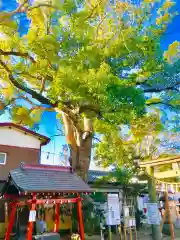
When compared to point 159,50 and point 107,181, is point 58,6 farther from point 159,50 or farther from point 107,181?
point 107,181

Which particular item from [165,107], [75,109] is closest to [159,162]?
[165,107]

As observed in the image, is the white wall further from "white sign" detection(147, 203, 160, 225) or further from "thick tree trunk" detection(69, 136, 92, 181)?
"white sign" detection(147, 203, 160, 225)

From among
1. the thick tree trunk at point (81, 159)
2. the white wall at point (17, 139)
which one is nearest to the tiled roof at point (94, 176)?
the thick tree trunk at point (81, 159)

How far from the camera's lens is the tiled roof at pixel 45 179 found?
8.63 m

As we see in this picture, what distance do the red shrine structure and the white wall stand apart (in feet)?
14.8

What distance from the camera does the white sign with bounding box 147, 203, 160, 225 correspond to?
30.1ft

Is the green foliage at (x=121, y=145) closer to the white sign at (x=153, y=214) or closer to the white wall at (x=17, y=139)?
the white wall at (x=17, y=139)

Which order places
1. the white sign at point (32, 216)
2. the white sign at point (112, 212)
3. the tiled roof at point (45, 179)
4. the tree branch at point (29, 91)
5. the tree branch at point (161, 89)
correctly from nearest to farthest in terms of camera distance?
the white sign at point (32, 216)
the tiled roof at point (45, 179)
the white sign at point (112, 212)
the tree branch at point (29, 91)
the tree branch at point (161, 89)

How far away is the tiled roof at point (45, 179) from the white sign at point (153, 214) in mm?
2667

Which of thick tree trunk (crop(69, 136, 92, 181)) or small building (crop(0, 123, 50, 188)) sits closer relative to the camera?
thick tree trunk (crop(69, 136, 92, 181))

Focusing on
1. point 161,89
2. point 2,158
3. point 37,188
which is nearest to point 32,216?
point 37,188

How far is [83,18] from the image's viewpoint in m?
9.26

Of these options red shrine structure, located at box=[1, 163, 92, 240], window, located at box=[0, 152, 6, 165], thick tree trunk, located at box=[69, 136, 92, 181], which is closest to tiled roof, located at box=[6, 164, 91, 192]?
red shrine structure, located at box=[1, 163, 92, 240]

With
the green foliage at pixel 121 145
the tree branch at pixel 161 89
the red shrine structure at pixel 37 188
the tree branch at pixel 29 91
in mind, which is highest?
the tree branch at pixel 161 89
